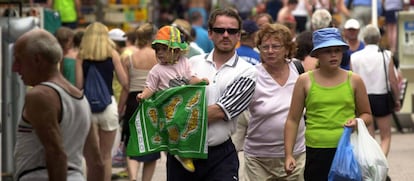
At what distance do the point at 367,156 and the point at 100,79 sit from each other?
469 cm

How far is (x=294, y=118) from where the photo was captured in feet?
26.9

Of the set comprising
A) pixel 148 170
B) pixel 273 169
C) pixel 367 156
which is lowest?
pixel 148 170

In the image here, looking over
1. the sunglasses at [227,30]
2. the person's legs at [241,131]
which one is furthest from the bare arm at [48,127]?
the person's legs at [241,131]

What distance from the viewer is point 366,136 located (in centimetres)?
784

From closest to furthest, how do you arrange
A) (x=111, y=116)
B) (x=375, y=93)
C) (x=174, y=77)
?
(x=174, y=77) → (x=111, y=116) → (x=375, y=93)

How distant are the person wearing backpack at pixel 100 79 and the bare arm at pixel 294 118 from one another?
13.1 feet

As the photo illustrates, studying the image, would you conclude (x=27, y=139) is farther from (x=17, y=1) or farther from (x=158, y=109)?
(x=17, y=1)

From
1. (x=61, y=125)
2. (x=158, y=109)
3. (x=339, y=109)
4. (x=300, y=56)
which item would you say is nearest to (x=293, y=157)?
(x=339, y=109)

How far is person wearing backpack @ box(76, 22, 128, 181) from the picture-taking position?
39.0 ft

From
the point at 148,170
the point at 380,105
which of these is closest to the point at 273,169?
the point at 148,170

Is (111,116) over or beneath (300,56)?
beneath

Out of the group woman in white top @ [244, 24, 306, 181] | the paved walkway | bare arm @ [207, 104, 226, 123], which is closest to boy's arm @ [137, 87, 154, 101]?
bare arm @ [207, 104, 226, 123]

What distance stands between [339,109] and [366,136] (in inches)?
10.7

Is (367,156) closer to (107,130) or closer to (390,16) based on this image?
(107,130)
